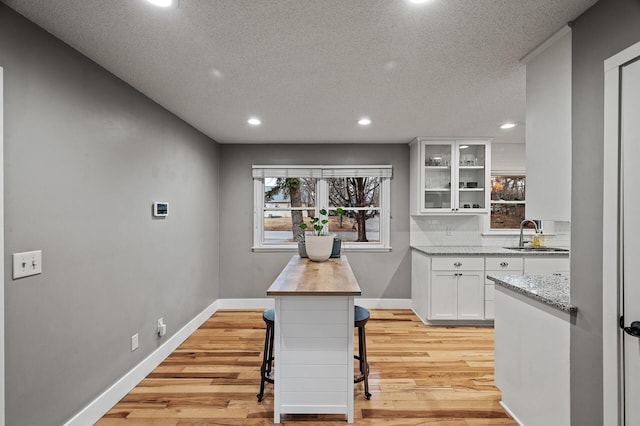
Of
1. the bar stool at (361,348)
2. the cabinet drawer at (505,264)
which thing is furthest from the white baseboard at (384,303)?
the bar stool at (361,348)

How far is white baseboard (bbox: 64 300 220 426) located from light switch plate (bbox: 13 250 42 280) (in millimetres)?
959

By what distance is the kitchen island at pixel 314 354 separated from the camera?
7.19 ft

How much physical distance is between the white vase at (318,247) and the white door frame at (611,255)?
2.06m

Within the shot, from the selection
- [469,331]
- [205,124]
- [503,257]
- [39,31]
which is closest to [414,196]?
[503,257]

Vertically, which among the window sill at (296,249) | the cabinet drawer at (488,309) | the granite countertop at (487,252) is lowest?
the cabinet drawer at (488,309)

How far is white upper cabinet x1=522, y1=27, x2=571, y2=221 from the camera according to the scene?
1.78 meters

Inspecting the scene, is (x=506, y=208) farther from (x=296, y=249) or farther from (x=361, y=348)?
(x=361, y=348)

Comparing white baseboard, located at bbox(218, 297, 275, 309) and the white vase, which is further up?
the white vase

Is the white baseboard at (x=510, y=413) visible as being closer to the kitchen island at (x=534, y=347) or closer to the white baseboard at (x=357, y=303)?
the kitchen island at (x=534, y=347)

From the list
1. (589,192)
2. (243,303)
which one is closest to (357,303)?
(243,303)

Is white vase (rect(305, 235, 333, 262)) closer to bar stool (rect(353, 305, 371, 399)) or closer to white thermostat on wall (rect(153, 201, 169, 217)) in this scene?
bar stool (rect(353, 305, 371, 399))

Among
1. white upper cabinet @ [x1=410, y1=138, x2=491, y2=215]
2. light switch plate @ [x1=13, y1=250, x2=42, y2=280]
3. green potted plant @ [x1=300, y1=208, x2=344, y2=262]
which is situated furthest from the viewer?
white upper cabinet @ [x1=410, y1=138, x2=491, y2=215]

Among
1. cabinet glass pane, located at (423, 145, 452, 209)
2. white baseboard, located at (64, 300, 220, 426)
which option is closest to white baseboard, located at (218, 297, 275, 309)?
white baseboard, located at (64, 300, 220, 426)

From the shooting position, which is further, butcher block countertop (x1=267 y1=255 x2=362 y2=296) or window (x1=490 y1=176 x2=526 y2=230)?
window (x1=490 y1=176 x2=526 y2=230)
